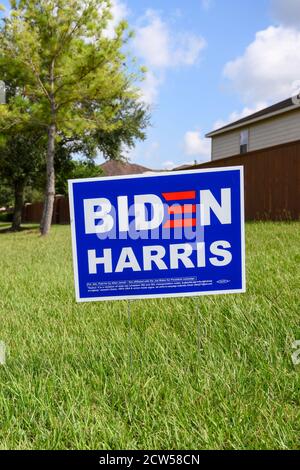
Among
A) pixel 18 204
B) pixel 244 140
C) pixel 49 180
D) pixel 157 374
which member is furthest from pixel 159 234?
pixel 18 204

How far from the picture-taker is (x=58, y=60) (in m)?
15.2

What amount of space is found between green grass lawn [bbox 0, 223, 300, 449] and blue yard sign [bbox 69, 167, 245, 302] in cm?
32

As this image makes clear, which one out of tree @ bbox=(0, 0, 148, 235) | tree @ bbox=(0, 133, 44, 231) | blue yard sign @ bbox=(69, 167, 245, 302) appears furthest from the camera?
A: tree @ bbox=(0, 133, 44, 231)

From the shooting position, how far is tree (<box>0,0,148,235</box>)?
14086 mm

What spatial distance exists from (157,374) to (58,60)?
1512 centimetres

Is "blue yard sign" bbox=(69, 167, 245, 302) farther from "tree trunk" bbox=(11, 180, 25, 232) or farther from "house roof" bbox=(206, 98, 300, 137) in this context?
"tree trunk" bbox=(11, 180, 25, 232)

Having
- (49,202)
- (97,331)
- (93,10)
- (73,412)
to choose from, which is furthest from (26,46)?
(73,412)

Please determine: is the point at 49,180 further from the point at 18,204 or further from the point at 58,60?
the point at 18,204

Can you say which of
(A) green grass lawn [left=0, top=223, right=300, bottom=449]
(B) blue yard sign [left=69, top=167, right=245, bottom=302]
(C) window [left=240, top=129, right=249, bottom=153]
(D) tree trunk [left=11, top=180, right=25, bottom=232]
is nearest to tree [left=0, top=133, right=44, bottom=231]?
(D) tree trunk [left=11, top=180, right=25, bottom=232]

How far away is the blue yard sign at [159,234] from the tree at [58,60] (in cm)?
1319

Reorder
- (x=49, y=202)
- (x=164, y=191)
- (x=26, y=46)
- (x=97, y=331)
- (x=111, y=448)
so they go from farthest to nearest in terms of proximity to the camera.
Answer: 1. (x=49, y=202)
2. (x=26, y=46)
3. (x=97, y=331)
4. (x=164, y=191)
5. (x=111, y=448)
